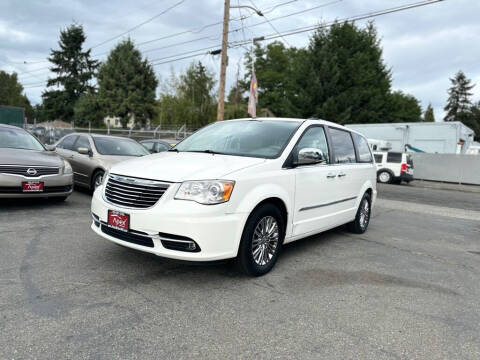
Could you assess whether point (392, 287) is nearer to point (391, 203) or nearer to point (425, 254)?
point (425, 254)

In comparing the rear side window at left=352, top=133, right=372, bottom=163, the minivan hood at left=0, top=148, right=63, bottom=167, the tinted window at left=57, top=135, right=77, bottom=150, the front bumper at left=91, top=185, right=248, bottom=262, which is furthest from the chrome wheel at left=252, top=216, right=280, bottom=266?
the tinted window at left=57, top=135, right=77, bottom=150

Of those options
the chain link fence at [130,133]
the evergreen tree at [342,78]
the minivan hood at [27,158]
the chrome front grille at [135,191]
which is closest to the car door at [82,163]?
the minivan hood at [27,158]

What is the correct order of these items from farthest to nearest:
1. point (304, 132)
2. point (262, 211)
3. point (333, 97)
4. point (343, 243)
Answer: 1. point (333, 97)
2. point (343, 243)
3. point (304, 132)
4. point (262, 211)

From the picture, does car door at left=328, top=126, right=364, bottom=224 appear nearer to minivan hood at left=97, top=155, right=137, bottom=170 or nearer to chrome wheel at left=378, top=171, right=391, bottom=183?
minivan hood at left=97, top=155, right=137, bottom=170

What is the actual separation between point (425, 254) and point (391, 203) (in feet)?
19.9

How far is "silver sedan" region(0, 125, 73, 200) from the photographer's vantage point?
6.10m

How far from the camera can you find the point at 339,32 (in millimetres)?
33812

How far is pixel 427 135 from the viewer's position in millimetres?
23844

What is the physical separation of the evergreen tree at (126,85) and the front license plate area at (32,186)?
3455 centimetres

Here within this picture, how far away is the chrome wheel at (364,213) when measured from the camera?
20.8ft

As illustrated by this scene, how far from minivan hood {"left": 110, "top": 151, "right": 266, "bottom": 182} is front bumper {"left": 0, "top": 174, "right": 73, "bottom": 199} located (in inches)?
120

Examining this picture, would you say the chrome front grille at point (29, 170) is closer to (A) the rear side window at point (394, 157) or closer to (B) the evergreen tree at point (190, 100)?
(A) the rear side window at point (394, 157)

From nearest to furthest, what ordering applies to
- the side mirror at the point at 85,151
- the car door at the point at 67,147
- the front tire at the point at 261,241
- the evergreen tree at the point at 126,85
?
1. the front tire at the point at 261,241
2. the side mirror at the point at 85,151
3. the car door at the point at 67,147
4. the evergreen tree at the point at 126,85

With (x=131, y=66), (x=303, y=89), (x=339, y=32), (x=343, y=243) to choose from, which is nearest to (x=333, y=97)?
(x=303, y=89)
